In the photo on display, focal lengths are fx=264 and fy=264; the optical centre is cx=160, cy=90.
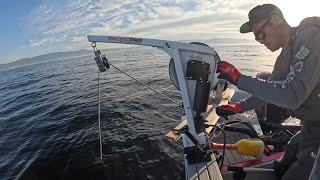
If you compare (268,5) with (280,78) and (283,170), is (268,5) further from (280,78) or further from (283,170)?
(283,170)

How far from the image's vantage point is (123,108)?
14250 mm

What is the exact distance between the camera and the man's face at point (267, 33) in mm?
3523

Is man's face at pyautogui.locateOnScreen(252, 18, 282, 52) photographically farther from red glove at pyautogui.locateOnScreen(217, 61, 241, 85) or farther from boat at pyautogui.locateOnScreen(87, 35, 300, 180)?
boat at pyautogui.locateOnScreen(87, 35, 300, 180)

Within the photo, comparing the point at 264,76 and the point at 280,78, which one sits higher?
the point at 280,78

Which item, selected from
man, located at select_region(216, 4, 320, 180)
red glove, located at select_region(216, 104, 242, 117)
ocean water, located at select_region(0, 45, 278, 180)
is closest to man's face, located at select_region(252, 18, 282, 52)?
man, located at select_region(216, 4, 320, 180)

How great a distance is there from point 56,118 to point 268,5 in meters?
12.8

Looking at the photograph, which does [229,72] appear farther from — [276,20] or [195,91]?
[195,91]

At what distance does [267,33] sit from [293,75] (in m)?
0.84

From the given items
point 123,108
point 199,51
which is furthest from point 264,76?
point 123,108

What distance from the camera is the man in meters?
2.94

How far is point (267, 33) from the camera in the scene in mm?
3570

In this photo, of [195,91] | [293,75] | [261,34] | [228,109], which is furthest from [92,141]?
[293,75]

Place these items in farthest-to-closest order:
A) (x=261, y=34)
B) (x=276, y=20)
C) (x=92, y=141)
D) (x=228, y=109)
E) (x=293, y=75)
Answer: (x=92, y=141), (x=228, y=109), (x=261, y=34), (x=276, y=20), (x=293, y=75)

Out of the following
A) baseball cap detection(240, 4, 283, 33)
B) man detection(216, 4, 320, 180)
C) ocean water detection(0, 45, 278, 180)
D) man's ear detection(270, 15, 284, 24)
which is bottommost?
ocean water detection(0, 45, 278, 180)
